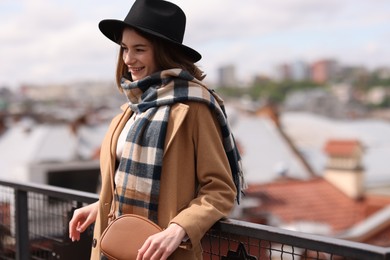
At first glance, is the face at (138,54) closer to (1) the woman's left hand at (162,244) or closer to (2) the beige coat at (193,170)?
(2) the beige coat at (193,170)

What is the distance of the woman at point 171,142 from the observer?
7.15 feet

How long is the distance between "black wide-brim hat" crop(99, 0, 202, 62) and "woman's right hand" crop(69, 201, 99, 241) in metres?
0.75

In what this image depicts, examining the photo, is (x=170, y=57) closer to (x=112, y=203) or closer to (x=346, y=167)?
(x=112, y=203)

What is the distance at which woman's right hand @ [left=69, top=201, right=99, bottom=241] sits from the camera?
8.80 ft

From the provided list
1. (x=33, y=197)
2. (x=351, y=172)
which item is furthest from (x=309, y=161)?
(x=33, y=197)

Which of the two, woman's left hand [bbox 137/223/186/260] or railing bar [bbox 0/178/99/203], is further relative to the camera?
railing bar [bbox 0/178/99/203]

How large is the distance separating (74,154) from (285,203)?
12204 millimetres

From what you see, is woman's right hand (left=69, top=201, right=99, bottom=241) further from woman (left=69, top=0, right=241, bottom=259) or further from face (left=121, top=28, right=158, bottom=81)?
face (left=121, top=28, right=158, bottom=81)

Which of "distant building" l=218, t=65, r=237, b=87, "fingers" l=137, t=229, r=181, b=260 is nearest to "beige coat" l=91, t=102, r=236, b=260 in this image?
"fingers" l=137, t=229, r=181, b=260

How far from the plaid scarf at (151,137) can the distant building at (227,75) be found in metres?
155

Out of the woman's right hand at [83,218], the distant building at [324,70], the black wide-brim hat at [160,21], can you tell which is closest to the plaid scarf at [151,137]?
the black wide-brim hat at [160,21]

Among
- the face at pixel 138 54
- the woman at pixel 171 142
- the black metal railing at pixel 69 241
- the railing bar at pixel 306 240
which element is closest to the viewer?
the railing bar at pixel 306 240

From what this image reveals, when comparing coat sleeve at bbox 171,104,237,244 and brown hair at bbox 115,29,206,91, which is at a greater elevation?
brown hair at bbox 115,29,206,91

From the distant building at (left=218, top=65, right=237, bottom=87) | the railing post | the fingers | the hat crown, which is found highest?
the hat crown
